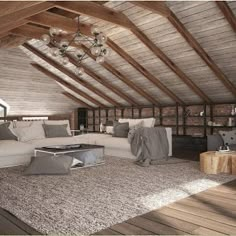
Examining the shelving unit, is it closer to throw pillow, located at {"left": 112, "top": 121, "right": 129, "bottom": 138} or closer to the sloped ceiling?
the sloped ceiling

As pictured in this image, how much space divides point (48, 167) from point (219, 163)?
2699 mm

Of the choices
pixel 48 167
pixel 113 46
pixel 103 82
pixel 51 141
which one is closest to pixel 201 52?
pixel 113 46

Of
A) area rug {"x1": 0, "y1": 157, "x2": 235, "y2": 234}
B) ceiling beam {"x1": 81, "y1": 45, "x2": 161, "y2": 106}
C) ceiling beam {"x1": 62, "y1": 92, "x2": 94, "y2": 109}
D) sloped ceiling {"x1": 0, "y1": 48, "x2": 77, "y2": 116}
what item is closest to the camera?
area rug {"x1": 0, "y1": 157, "x2": 235, "y2": 234}

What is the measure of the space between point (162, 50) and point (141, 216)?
4.30 meters

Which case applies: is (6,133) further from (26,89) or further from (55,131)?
(26,89)

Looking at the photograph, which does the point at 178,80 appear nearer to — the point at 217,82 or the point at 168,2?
the point at 217,82

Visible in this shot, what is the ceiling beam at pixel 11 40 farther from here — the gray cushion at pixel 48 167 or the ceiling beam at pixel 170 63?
the gray cushion at pixel 48 167

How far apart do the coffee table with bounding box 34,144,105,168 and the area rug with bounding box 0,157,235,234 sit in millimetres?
244

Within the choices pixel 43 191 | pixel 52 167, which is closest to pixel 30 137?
pixel 52 167

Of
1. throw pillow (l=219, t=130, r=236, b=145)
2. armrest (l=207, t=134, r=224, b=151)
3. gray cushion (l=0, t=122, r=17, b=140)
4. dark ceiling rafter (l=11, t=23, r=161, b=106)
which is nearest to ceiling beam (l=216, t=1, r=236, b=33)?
throw pillow (l=219, t=130, r=236, b=145)

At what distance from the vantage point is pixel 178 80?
7051 millimetres

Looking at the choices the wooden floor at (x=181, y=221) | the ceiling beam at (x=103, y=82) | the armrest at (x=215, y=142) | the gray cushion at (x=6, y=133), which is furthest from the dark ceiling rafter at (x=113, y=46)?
the wooden floor at (x=181, y=221)

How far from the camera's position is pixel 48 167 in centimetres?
425

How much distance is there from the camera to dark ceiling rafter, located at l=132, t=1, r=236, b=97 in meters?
4.45
